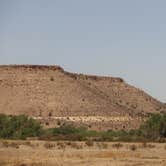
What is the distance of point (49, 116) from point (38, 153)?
58674 millimetres

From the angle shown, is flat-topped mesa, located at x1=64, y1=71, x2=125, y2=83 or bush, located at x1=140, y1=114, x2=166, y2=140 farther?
flat-topped mesa, located at x1=64, y1=71, x2=125, y2=83

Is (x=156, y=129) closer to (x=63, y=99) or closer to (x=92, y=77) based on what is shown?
(x=63, y=99)

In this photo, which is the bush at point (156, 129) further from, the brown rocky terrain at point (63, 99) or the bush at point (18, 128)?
the brown rocky terrain at point (63, 99)

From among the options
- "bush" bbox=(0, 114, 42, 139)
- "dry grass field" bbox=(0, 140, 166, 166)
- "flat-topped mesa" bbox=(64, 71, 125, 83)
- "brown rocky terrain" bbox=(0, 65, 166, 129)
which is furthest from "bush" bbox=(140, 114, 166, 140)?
"flat-topped mesa" bbox=(64, 71, 125, 83)

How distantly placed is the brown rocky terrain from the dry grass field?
43.2m

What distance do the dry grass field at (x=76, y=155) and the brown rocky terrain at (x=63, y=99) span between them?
43.2 meters

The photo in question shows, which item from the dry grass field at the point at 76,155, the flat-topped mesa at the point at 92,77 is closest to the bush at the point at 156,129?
the dry grass field at the point at 76,155

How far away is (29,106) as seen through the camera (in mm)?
105562

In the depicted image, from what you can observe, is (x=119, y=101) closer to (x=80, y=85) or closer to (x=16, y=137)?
(x=80, y=85)

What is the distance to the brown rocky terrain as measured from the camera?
102000mm

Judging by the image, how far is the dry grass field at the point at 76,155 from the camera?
119ft

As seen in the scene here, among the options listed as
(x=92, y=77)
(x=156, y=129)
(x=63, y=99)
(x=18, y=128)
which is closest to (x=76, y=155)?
(x=18, y=128)

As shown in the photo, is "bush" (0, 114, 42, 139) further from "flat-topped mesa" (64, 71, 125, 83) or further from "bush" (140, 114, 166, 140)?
"flat-topped mesa" (64, 71, 125, 83)

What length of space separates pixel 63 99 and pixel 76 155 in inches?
2652
